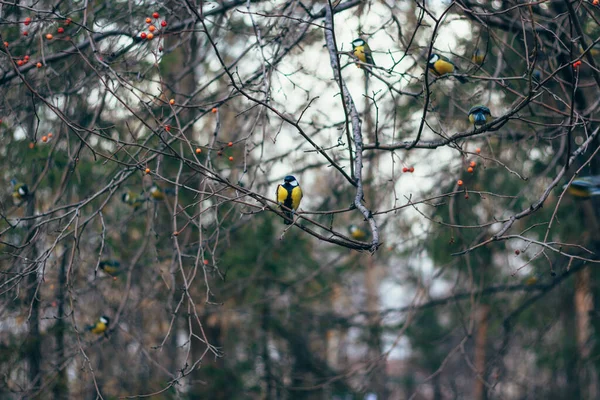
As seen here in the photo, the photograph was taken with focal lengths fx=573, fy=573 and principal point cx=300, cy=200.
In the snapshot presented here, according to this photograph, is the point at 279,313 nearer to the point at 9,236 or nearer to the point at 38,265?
the point at 9,236

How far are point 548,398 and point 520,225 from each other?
136 inches

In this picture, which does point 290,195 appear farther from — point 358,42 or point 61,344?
point 61,344

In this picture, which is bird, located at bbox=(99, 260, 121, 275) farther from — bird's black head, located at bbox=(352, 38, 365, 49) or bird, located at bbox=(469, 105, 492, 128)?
bird, located at bbox=(469, 105, 492, 128)

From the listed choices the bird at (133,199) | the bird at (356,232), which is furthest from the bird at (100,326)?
the bird at (356,232)

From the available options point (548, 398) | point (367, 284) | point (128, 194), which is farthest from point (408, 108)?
point (367, 284)

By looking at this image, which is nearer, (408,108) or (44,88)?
(44,88)

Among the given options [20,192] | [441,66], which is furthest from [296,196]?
[20,192]

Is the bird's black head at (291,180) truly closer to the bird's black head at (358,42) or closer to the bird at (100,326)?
the bird's black head at (358,42)

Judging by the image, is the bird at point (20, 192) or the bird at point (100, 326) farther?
the bird at point (100, 326)

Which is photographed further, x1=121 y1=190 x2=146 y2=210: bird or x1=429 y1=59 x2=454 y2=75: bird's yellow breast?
x1=121 y1=190 x2=146 y2=210: bird

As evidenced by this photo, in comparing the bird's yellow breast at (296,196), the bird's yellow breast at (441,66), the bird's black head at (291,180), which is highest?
the bird's yellow breast at (441,66)

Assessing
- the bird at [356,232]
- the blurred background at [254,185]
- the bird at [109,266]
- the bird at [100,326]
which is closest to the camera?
the blurred background at [254,185]

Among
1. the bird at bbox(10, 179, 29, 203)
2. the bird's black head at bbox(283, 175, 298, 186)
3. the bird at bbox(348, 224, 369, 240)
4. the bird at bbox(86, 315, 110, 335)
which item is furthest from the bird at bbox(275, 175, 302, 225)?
the bird at bbox(348, 224, 369, 240)

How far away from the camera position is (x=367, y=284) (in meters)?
17.5
